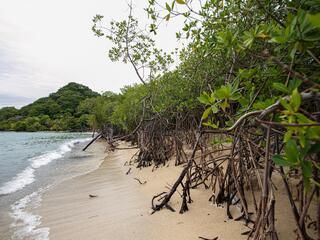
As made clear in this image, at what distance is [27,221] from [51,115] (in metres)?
58.5

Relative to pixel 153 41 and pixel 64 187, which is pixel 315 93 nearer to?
pixel 153 41

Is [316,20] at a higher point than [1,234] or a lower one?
higher

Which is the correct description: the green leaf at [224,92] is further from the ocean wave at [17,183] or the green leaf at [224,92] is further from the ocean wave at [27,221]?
the ocean wave at [17,183]

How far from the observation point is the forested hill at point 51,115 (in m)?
52.1

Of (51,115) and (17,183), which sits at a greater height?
(51,115)

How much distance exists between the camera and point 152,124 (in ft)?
25.6

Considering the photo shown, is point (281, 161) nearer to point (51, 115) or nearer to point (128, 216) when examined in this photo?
point (128, 216)

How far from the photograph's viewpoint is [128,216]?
3.17 m

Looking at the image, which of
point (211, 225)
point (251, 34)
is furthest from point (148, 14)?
point (211, 225)

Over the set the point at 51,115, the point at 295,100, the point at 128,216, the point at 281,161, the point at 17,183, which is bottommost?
the point at 17,183

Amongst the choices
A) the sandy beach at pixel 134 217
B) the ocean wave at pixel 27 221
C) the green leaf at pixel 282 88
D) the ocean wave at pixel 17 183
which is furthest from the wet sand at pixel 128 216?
the green leaf at pixel 282 88

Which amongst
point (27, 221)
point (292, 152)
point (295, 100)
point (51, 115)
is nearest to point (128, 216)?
point (27, 221)

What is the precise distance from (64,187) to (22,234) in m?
2.63

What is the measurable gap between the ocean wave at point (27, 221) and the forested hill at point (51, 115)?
145ft
